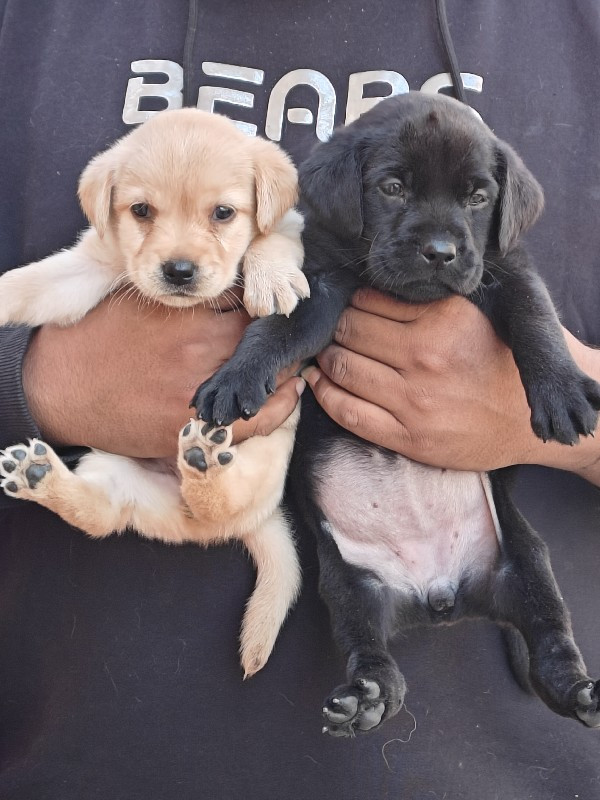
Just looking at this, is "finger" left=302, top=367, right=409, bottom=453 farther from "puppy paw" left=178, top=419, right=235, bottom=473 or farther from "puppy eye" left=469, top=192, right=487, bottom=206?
"puppy eye" left=469, top=192, right=487, bottom=206

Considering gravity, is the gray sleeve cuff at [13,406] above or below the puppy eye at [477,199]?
below

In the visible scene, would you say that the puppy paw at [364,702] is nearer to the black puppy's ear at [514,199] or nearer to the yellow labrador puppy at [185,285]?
the yellow labrador puppy at [185,285]

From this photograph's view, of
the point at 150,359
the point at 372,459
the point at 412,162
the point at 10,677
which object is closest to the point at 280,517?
the point at 372,459

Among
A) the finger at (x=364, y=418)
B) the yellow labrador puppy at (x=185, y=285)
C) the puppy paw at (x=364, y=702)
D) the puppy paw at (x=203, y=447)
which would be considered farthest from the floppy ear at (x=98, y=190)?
the puppy paw at (x=364, y=702)

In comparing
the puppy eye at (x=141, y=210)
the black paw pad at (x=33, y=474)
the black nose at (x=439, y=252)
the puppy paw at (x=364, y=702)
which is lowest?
the puppy paw at (x=364, y=702)

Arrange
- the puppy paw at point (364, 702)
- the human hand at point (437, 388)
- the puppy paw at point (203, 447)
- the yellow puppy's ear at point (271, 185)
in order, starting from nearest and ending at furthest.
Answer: the puppy paw at point (364, 702) < the puppy paw at point (203, 447) < the human hand at point (437, 388) < the yellow puppy's ear at point (271, 185)

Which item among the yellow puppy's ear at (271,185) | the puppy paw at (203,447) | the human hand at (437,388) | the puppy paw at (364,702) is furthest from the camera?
the yellow puppy's ear at (271,185)

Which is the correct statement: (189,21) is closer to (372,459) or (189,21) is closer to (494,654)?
(372,459)

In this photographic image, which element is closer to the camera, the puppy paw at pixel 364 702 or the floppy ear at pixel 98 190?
the puppy paw at pixel 364 702

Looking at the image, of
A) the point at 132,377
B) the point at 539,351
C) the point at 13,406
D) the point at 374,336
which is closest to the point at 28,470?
the point at 13,406
